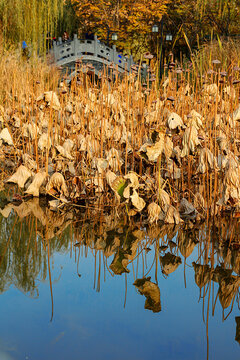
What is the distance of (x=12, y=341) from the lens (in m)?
1.19

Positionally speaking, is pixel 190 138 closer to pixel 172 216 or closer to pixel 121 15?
pixel 172 216

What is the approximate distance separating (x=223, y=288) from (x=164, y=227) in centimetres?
65

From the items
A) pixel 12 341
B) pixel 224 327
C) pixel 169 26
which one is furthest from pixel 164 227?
pixel 169 26

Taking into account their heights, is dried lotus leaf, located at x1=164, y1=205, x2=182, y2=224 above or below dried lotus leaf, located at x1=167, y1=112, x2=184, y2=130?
below

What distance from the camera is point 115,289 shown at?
4.88ft

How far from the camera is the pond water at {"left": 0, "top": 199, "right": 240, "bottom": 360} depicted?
3.85 ft

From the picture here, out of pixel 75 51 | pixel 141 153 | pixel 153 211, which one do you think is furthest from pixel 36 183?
pixel 75 51

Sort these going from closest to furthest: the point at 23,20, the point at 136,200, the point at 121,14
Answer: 1. the point at 136,200
2. the point at 23,20
3. the point at 121,14

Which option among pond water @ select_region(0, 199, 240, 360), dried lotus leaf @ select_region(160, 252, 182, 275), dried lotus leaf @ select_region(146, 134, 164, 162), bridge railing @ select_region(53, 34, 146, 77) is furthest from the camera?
bridge railing @ select_region(53, 34, 146, 77)

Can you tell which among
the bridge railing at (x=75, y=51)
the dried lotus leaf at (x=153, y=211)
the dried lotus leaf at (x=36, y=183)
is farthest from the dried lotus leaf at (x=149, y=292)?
the bridge railing at (x=75, y=51)

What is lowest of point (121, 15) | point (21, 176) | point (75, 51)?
point (21, 176)

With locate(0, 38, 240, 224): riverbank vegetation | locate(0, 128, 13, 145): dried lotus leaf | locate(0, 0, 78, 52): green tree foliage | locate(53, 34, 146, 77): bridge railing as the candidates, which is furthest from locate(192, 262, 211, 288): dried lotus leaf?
locate(53, 34, 146, 77): bridge railing

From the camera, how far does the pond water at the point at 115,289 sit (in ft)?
3.85

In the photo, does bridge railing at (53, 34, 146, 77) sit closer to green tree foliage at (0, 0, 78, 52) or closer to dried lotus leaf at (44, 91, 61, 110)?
green tree foliage at (0, 0, 78, 52)
